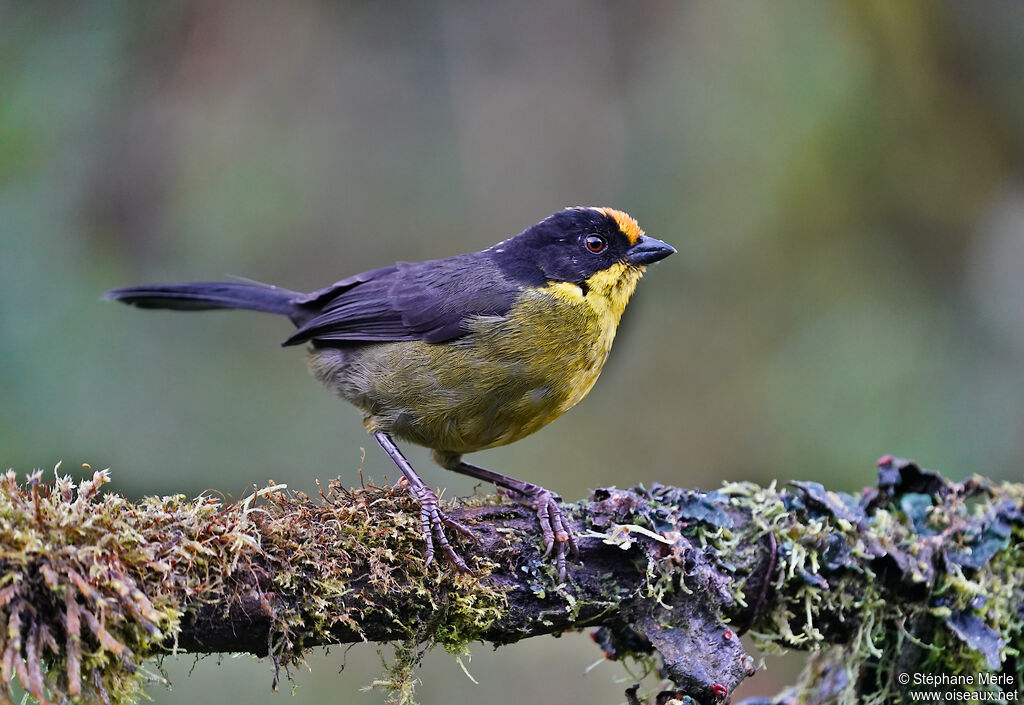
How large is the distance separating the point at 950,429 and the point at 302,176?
419 cm

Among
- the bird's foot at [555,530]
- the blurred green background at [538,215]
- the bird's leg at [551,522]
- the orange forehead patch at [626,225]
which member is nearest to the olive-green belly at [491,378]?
the bird's leg at [551,522]

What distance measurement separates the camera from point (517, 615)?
104 inches

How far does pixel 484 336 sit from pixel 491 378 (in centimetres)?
19

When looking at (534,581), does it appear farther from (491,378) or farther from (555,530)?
(491,378)

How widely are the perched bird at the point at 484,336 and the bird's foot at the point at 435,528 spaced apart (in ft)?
0.63

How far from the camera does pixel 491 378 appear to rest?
333 cm

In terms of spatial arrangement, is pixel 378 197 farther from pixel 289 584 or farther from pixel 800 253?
pixel 289 584

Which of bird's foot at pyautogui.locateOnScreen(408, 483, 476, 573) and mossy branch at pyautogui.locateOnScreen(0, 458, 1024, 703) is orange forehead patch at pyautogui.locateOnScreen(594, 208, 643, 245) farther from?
bird's foot at pyautogui.locateOnScreen(408, 483, 476, 573)

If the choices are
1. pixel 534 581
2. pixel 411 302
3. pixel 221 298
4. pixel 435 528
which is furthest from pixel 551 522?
pixel 221 298

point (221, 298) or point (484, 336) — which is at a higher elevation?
point (221, 298)

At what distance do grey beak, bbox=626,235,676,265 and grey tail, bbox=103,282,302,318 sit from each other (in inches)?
66.3

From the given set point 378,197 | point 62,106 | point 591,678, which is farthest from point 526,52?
point 591,678

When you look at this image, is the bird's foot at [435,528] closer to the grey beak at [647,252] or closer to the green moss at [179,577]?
the green moss at [179,577]

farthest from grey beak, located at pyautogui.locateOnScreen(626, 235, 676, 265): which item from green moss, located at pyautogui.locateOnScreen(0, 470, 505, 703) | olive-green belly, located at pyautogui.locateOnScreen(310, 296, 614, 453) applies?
green moss, located at pyautogui.locateOnScreen(0, 470, 505, 703)
